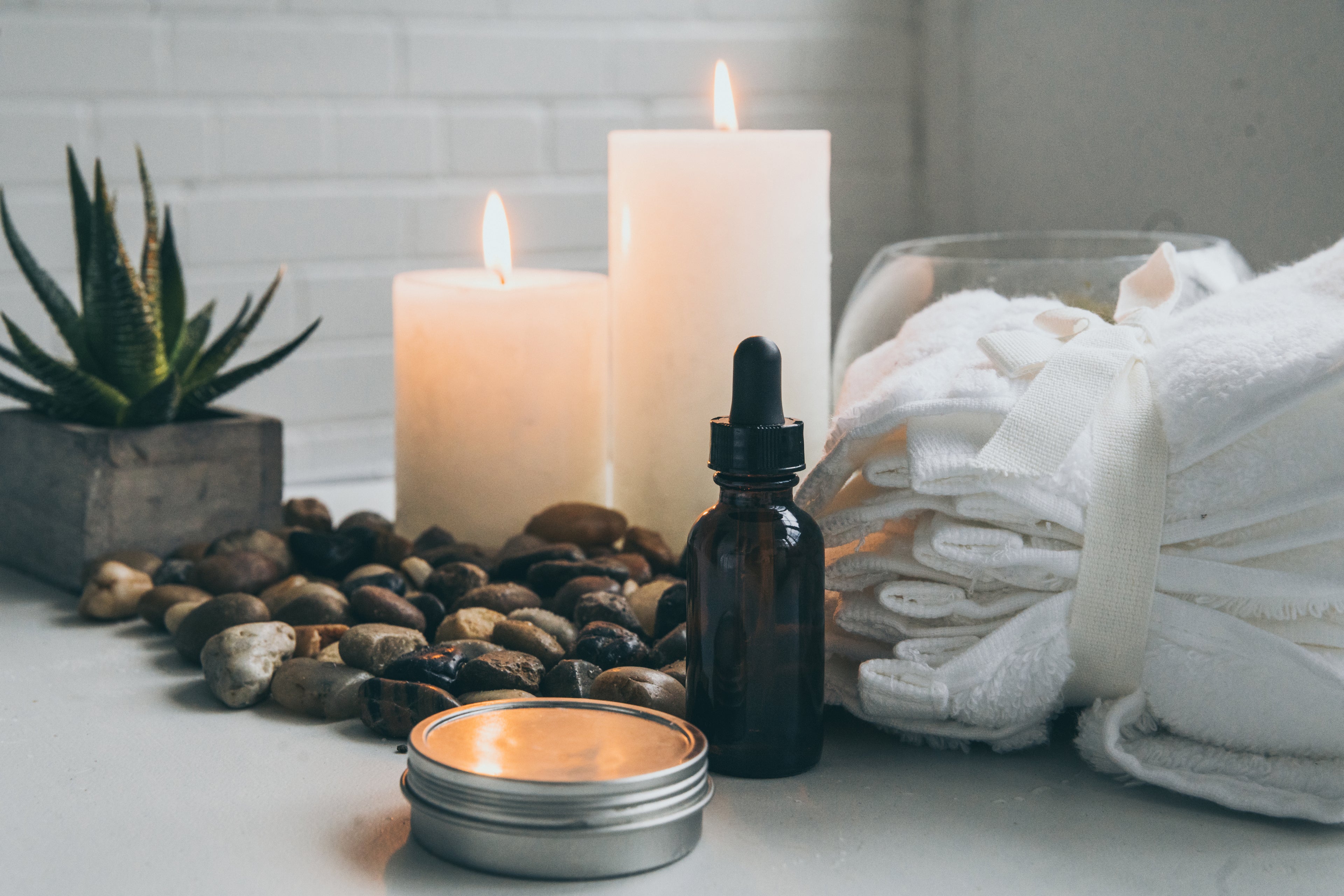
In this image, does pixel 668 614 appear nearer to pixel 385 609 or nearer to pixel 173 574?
pixel 385 609

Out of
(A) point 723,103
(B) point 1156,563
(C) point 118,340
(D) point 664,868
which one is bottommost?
(D) point 664,868

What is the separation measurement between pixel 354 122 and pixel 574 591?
0.71 m

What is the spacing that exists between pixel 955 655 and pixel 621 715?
142 millimetres

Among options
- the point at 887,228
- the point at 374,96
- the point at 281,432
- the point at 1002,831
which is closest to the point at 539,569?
the point at 281,432

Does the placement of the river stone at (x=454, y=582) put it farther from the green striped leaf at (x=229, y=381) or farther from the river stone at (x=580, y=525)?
the green striped leaf at (x=229, y=381)

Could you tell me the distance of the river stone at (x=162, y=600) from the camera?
75cm

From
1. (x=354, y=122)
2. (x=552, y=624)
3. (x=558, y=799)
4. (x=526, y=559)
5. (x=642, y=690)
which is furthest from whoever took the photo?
(x=354, y=122)

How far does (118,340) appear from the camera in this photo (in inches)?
33.2

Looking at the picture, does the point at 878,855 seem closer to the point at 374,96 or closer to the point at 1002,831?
the point at 1002,831

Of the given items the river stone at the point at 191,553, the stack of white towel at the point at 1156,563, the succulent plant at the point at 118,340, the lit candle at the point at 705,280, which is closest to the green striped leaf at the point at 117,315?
the succulent plant at the point at 118,340

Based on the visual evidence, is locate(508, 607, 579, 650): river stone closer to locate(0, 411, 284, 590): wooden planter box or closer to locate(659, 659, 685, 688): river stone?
locate(659, 659, 685, 688): river stone

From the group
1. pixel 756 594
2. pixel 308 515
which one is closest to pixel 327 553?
pixel 308 515

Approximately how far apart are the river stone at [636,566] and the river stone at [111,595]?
292 mm

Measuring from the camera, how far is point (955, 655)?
20.8 inches
